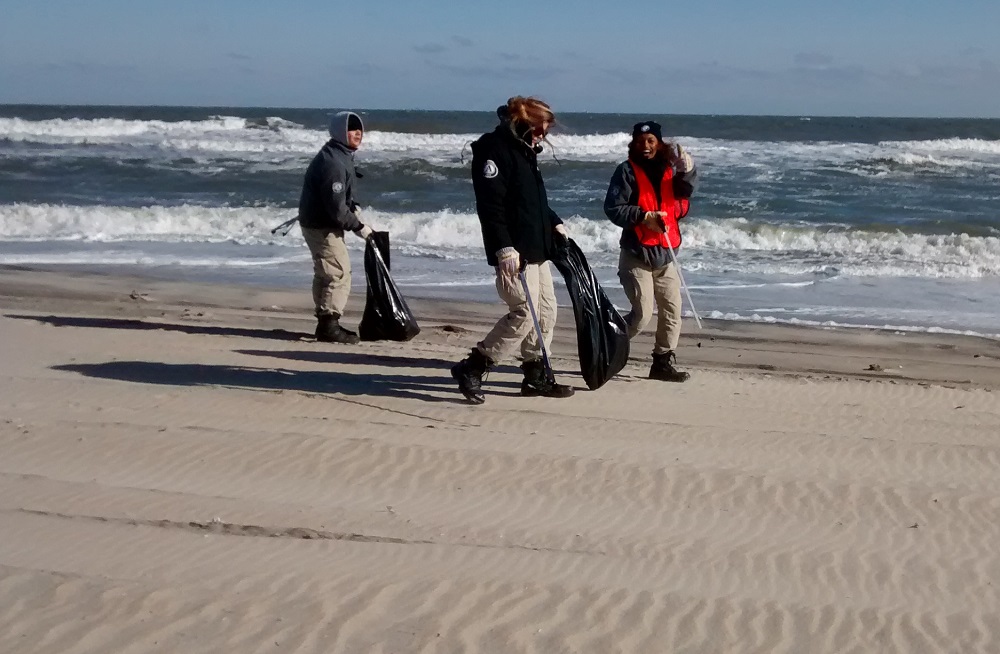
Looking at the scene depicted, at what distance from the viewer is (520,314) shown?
242 inches

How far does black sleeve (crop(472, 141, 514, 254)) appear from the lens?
579 cm

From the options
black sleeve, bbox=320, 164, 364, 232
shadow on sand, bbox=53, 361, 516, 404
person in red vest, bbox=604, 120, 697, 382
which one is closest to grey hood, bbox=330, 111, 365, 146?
black sleeve, bbox=320, 164, 364, 232

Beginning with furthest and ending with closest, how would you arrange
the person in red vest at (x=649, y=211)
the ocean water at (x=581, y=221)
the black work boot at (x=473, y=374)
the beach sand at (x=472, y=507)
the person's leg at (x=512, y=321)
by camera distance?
1. the ocean water at (x=581, y=221)
2. the person in red vest at (x=649, y=211)
3. the black work boot at (x=473, y=374)
4. the person's leg at (x=512, y=321)
5. the beach sand at (x=472, y=507)

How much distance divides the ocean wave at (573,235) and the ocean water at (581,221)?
41mm

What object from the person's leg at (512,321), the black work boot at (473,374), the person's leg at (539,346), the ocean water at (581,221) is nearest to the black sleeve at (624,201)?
the person's leg at (539,346)

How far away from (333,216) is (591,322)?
92.4 inches

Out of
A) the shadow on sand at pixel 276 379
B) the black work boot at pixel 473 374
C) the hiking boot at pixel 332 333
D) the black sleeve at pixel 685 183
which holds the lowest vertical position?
the shadow on sand at pixel 276 379

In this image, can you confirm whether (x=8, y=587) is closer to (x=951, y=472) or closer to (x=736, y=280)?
(x=951, y=472)

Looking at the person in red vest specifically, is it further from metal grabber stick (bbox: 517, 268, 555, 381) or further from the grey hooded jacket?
the grey hooded jacket

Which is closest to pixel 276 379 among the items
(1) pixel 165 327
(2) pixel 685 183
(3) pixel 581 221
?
(1) pixel 165 327

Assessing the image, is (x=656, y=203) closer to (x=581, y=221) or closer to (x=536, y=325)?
(x=536, y=325)

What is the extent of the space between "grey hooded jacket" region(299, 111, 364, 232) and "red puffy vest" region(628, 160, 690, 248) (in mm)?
2184

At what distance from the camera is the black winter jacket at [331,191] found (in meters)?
7.92

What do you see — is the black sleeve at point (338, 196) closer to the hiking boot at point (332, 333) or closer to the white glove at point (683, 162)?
the hiking boot at point (332, 333)
